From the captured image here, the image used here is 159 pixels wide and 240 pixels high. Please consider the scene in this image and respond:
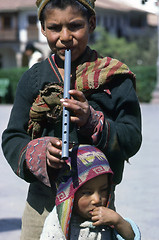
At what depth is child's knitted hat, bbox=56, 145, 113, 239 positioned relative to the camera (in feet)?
7.05

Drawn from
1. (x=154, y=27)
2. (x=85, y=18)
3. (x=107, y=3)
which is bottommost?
(x=154, y=27)

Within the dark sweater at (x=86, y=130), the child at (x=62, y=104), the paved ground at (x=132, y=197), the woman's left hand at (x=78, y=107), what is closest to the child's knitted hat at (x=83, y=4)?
the child at (x=62, y=104)

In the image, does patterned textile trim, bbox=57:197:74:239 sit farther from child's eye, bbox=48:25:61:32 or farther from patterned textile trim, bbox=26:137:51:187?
child's eye, bbox=48:25:61:32

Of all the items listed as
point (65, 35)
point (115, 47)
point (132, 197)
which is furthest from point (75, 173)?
point (115, 47)

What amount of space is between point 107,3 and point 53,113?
5130cm

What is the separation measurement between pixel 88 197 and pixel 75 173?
0.36 ft

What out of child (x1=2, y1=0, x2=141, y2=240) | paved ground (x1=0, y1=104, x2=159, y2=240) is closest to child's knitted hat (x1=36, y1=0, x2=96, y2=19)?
child (x1=2, y1=0, x2=141, y2=240)

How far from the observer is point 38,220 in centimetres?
240

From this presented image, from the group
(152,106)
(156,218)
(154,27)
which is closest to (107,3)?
(154,27)

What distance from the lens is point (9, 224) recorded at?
17.1 feet

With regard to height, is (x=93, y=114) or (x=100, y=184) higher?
(x=93, y=114)

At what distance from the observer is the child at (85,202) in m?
2.15

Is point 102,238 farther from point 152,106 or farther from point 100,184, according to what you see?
point 152,106

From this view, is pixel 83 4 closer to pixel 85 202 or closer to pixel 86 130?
pixel 86 130
